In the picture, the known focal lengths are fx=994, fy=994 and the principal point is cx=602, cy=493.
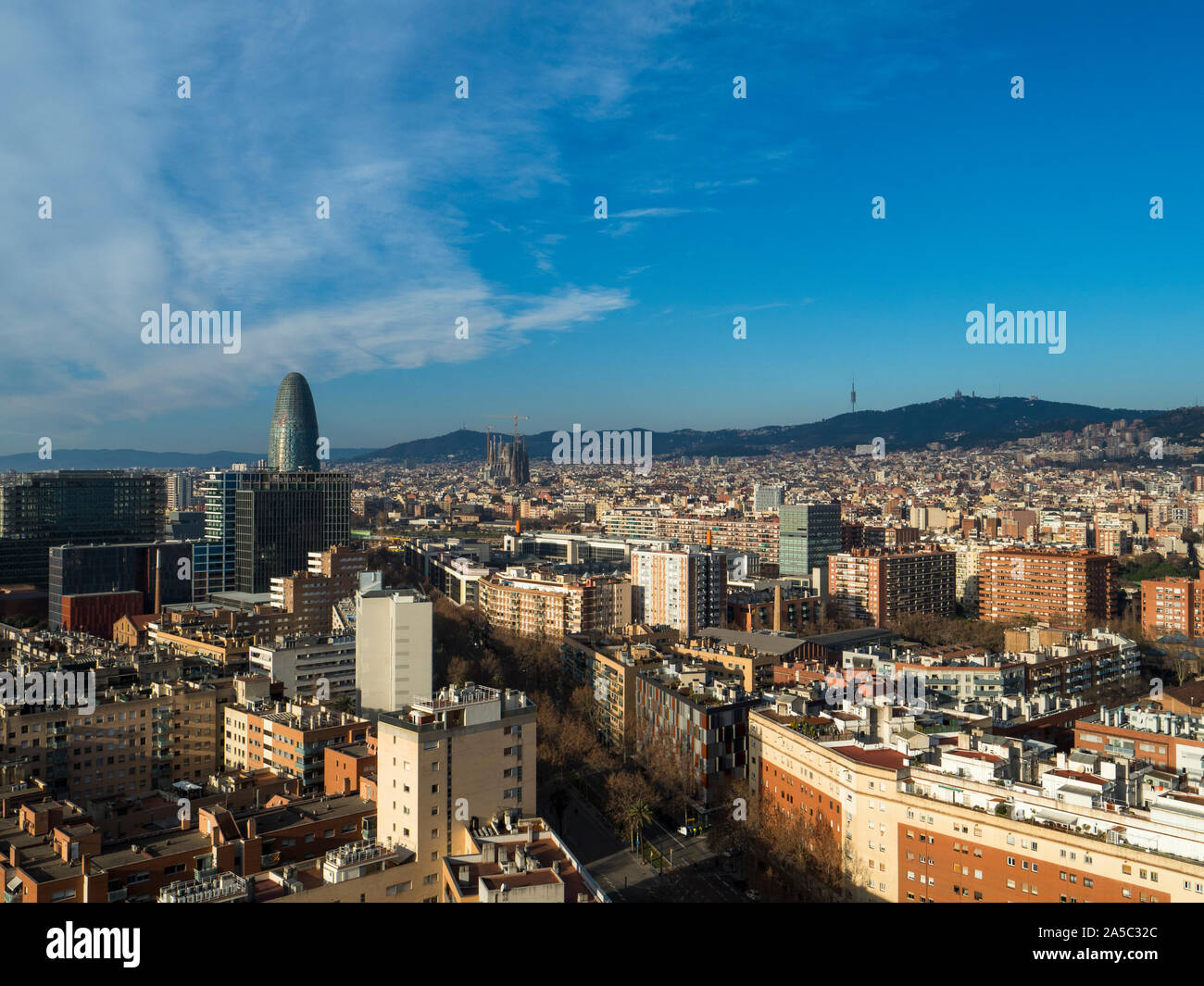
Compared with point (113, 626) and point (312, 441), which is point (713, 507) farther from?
point (113, 626)

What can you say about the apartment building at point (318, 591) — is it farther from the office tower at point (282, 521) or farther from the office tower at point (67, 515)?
the office tower at point (67, 515)

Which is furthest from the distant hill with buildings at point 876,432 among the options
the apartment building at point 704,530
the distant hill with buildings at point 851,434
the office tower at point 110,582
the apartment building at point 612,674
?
the apartment building at point 612,674

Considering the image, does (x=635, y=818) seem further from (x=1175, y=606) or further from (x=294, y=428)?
(x=294, y=428)

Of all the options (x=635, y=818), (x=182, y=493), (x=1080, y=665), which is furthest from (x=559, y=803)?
(x=182, y=493)

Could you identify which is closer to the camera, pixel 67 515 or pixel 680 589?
pixel 680 589

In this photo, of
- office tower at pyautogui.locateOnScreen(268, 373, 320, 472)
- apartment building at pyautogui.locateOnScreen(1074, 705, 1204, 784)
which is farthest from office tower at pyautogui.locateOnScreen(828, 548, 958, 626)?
office tower at pyautogui.locateOnScreen(268, 373, 320, 472)

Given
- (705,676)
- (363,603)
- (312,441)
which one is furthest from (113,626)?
(312,441)
